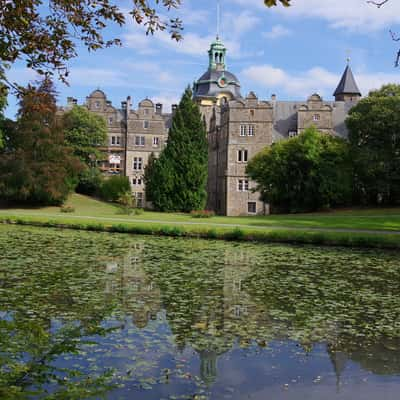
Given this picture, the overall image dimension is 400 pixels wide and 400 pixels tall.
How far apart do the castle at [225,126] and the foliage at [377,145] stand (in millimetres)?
10135

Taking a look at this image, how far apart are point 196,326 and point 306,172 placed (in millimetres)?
33842

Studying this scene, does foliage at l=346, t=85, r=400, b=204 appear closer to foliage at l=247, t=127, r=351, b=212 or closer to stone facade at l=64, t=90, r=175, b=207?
foliage at l=247, t=127, r=351, b=212

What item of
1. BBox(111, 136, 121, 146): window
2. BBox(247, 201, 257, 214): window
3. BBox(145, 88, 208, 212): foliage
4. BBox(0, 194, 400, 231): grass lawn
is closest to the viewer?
BBox(0, 194, 400, 231): grass lawn

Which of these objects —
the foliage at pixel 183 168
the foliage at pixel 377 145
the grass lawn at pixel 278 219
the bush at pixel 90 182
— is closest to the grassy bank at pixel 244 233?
the grass lawn at pixel 278 219

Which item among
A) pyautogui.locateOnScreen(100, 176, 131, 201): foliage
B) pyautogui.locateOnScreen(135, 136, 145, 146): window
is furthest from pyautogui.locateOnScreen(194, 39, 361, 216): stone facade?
pyautogui.locateOnScreen(100, 176, 131, 201): foliage

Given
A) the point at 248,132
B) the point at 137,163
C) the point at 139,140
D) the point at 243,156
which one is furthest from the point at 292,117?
the point at 137,163

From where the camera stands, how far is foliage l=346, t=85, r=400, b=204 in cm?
4116

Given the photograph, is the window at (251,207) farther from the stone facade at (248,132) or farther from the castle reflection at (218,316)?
the castle reflection at (218,316)

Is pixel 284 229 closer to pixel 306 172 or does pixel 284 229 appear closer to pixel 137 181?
pixel 306 172

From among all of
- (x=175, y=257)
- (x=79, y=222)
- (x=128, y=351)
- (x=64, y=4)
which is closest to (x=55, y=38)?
(x=64, y=4)

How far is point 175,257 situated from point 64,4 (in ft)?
41.1

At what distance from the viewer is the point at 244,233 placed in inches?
985

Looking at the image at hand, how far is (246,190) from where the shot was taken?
5203 centimetres

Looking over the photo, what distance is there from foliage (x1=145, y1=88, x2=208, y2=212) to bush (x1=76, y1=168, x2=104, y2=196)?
8281 mm
